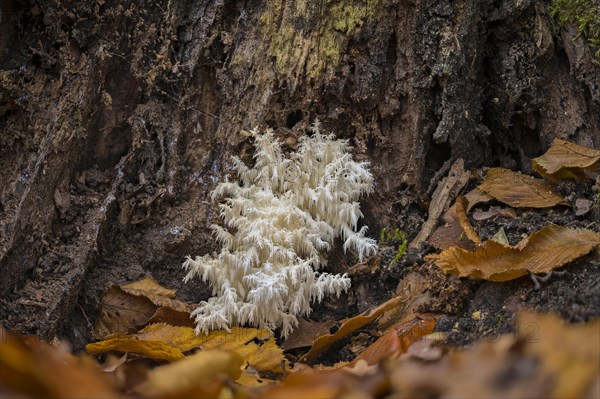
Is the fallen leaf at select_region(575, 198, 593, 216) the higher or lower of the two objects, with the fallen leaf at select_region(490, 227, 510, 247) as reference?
higher

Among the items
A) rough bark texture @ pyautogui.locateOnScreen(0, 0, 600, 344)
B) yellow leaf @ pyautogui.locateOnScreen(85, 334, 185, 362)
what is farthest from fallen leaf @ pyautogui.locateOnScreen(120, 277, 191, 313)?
yellow leaf @ pyautogui.locateOnScreen(85, 334, 185, 362)

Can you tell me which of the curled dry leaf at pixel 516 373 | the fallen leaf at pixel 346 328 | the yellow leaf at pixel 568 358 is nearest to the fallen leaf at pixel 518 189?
the fallen leaf at pixel 346 328

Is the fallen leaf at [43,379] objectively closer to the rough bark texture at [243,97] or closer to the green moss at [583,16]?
the rough bark texture at [243,97]

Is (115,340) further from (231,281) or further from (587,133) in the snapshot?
(587,133)

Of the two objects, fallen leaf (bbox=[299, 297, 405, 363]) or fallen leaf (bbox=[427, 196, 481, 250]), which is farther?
fallen leaf (bbox=[427, 196, 481, 250])

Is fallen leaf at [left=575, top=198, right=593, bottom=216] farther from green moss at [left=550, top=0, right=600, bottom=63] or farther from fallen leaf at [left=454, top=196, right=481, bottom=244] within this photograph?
green moss at [left=550, top=0, right=600, bottom=63]

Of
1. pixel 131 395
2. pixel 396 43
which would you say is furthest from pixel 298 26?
pixel 131 395

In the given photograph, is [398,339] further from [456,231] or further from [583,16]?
[583,16]
